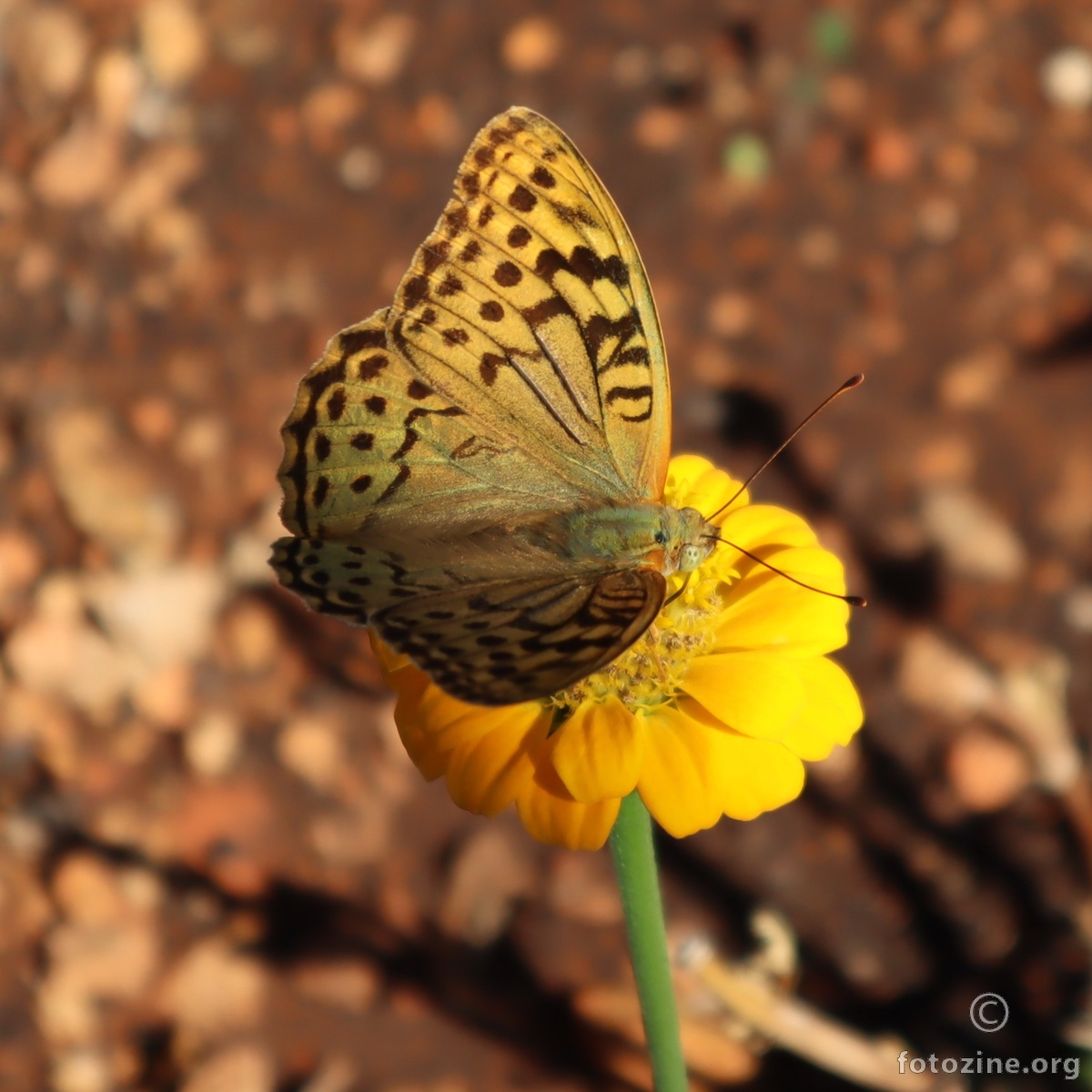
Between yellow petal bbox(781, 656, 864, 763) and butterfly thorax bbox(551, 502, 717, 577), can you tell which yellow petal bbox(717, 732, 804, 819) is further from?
butterfly thorax bbox(551, 502, 717, 577)

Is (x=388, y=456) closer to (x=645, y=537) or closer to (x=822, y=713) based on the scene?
(x=645, y=537)

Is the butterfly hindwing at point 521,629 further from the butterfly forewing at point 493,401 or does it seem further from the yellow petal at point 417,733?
the yellow petal at point 417,733

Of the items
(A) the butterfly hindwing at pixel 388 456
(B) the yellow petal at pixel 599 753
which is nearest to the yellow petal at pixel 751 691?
(B) the yellow petal at pixel 599 753

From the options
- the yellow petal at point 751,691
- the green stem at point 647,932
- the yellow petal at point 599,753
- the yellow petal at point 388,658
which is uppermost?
the yellow petal at point 751,691

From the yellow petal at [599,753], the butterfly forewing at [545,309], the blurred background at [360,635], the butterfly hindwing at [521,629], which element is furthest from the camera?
the blurred background at [360,635]

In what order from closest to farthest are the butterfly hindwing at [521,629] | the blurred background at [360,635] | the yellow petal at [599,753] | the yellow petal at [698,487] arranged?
the butterfly hindwing at [521,629] → the yellow petal at [599,753] → the yellow petal at [698,487] → the blurred background at [360,635]

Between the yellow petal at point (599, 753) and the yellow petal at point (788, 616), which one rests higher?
the yellow petal at point (788, 616)

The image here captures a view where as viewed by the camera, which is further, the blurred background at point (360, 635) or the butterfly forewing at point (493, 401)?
the blurred background at point (360, 635)
